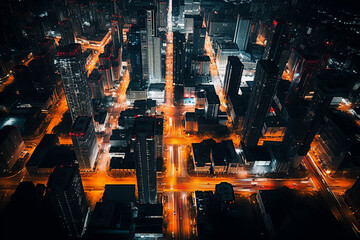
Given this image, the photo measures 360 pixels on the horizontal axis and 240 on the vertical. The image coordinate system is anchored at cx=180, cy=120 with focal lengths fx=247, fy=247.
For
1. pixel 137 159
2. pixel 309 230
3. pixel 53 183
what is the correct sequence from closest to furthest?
pixel 53 183 < pixel 137 159 < pixel 309 230

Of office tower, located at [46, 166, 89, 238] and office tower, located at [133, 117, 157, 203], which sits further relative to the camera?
office tower, located at [133, 117, 157, 203]

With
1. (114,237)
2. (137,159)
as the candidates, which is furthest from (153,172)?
(114,237)

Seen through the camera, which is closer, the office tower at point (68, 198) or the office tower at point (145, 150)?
the office tower at point (68, 198)

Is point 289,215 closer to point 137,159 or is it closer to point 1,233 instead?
point 137,159

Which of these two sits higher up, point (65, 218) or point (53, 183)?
point (53, 183)
